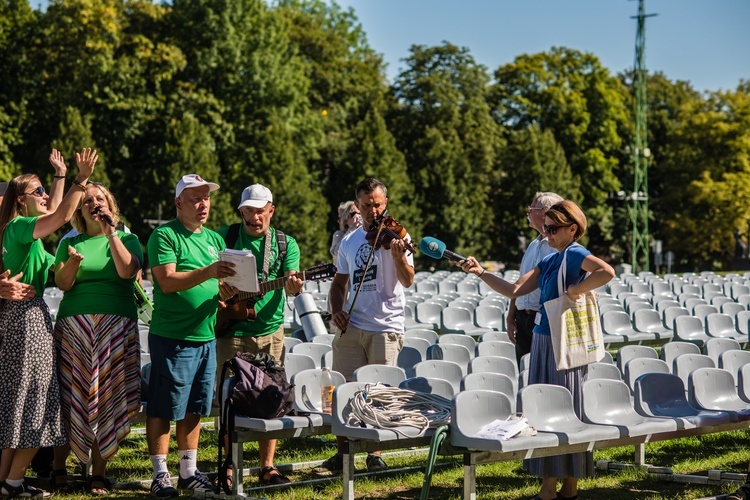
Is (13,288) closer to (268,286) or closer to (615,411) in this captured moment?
(268,286)

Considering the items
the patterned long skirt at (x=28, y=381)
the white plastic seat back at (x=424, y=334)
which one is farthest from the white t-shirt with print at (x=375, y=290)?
the white plastic seat back at (x=424, y=334)

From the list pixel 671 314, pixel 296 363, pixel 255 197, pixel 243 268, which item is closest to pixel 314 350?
pixel 296 363

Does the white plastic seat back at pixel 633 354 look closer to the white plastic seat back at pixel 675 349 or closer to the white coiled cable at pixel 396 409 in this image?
the white plastic seat back at pixel 675 349

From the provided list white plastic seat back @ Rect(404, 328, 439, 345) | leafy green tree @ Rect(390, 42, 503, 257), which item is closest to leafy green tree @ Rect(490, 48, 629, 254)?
leafy green tree @ Rect(390, 42, 503, 257)

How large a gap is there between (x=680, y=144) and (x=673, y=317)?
4133 cm

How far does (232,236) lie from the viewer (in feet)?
22.6

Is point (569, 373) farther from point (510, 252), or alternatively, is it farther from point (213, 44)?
point (510, 252)

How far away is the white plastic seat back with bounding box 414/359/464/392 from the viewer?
7570 mm

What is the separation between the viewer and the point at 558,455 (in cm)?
606

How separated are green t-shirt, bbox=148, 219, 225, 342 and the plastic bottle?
86cm

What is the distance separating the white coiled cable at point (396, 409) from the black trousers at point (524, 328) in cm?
177

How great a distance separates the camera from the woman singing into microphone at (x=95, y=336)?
636 centimetres

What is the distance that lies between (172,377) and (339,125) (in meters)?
41.6

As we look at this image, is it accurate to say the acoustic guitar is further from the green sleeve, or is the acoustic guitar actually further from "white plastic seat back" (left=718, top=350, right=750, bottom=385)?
"white plastic seat back" (left=718, top=350, right=750, bottom=385)
